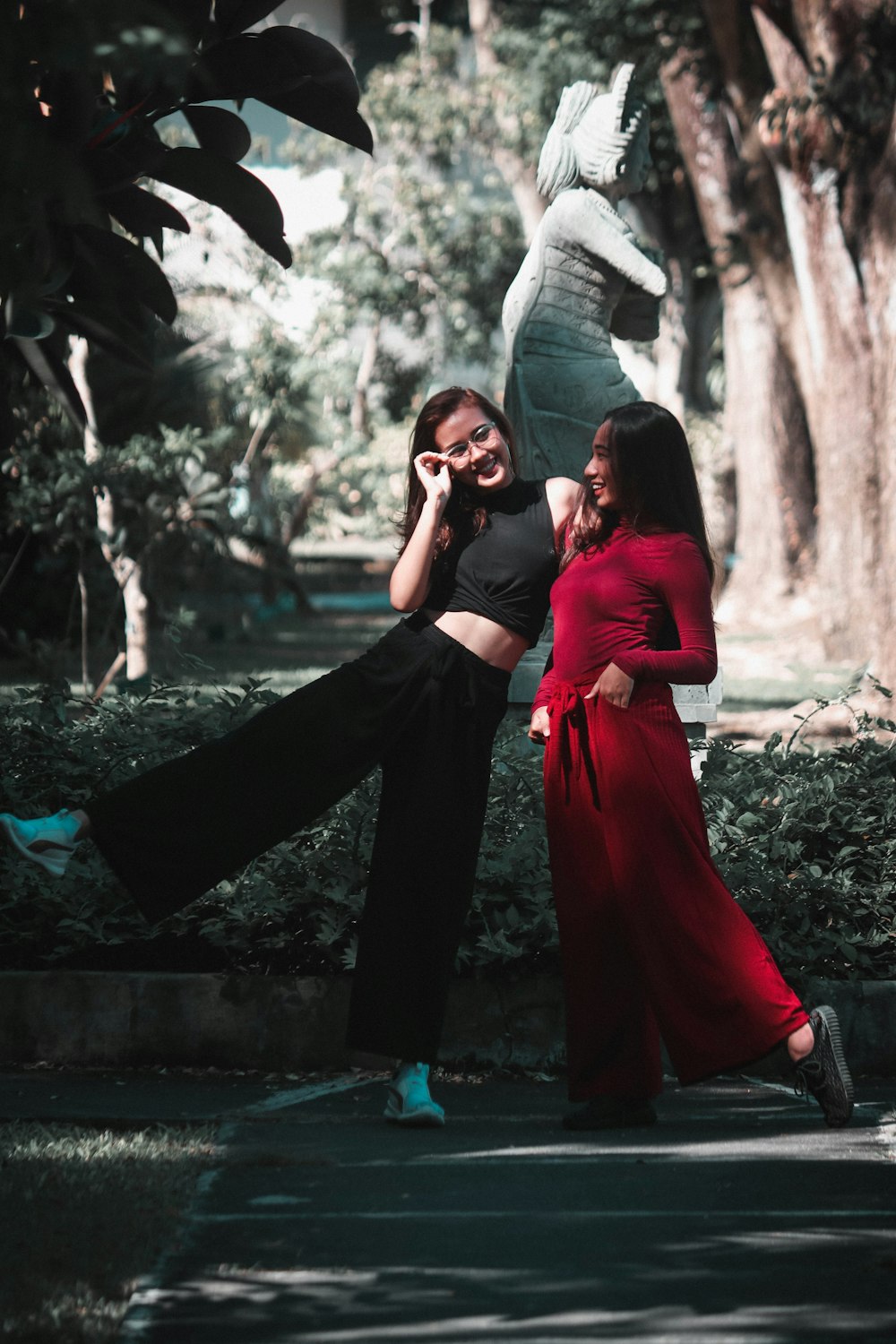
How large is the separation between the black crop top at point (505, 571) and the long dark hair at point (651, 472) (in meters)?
0.17

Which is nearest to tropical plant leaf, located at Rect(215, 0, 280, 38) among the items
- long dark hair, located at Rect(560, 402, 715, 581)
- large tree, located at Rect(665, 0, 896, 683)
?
long dark hair, located at Rect(560, 402, 715, 581)

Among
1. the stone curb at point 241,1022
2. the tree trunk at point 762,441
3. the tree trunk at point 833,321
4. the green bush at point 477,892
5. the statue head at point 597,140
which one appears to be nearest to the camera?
the stone curb at point 241,1022

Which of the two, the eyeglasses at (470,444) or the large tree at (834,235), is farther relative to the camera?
the large tree at (834,235)

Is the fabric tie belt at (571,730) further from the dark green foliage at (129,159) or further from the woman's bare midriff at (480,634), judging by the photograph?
the dark green foliage at (129,159)

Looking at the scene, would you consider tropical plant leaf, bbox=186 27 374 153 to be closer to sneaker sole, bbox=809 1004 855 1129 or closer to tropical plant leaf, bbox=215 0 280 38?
Answer: tropical plant leaf, bbox=215 0 280 38

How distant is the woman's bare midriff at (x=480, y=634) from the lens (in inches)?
173

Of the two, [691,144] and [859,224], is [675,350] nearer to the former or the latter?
[691,144]

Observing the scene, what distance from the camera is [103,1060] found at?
502 cm

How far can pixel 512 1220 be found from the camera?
11.9ft

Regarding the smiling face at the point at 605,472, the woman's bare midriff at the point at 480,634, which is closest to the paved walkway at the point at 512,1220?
the woman's bare midriff at the point at 480,634

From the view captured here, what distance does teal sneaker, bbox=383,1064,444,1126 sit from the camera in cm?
438

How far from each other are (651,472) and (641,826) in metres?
0.89

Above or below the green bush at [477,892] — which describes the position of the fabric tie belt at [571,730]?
above

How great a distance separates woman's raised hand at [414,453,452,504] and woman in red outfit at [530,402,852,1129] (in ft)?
1.16
